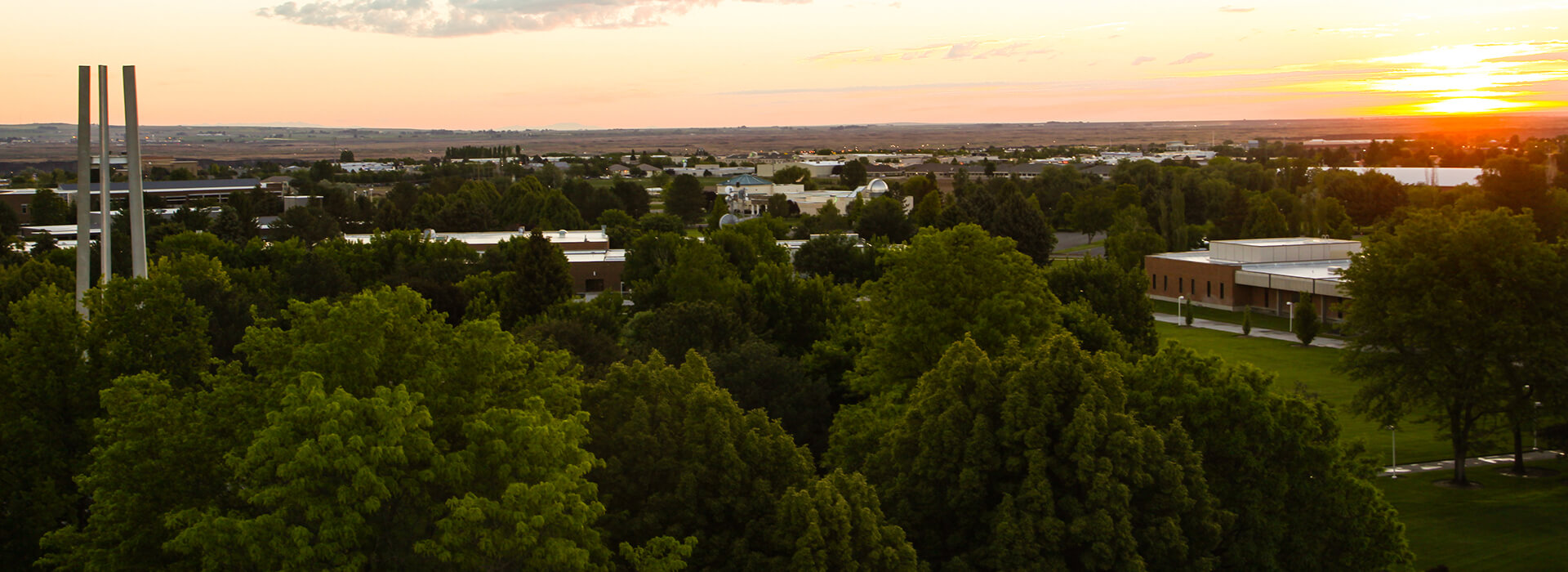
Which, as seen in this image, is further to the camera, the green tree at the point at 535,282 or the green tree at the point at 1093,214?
the green tree at the point at 1093,214

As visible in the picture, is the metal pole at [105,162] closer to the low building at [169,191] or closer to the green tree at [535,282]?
the green tree at [535,282]

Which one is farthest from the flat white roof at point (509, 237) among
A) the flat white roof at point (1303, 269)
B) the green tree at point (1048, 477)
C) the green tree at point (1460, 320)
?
the green tree at point (1048, 477)

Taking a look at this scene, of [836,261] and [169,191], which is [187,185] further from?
[836,261]

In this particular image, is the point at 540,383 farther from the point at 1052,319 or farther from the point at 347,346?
the point at 1052,319

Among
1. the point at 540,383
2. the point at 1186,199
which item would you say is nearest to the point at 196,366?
the point at 540,383

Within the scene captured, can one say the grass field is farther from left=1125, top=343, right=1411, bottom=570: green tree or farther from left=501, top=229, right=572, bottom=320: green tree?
left=501, top=229, right=572, bottom=320: green tree

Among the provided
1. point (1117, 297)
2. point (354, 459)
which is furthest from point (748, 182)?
point (354, 459)

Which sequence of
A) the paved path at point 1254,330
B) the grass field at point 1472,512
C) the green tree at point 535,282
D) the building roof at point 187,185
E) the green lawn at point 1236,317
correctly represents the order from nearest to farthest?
the grass field at point 1472,512, the green tree at point 535,282, the paved path at point 1254,330, the green lawn at point 1236,317, the building roof at point 187,185
